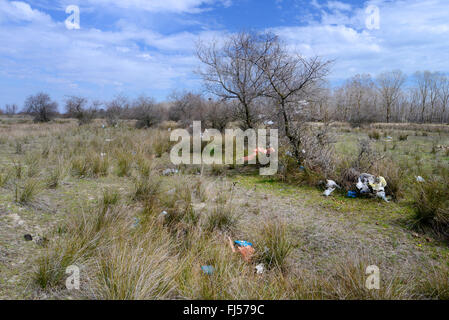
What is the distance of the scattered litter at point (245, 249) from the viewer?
3.01 meters

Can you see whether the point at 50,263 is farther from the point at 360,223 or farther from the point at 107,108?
the point at 107,108

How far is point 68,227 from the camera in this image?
10.2 feet

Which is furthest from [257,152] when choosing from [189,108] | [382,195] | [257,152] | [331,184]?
[189,108]

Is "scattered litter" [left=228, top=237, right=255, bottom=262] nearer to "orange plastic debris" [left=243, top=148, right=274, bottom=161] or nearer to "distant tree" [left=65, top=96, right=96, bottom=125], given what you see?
"orange plastic debris" [left=243, top=148, right=274, bottom=161]

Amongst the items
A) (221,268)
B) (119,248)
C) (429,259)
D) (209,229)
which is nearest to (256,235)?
(209,229)

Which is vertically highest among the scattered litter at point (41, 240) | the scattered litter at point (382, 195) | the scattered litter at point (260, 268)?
the scattered litter at point (41, 240)

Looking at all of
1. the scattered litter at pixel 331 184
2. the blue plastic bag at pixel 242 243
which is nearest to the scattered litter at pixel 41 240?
the blue plastic bag at pixel 242 243

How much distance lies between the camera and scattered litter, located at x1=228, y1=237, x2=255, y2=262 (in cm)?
301

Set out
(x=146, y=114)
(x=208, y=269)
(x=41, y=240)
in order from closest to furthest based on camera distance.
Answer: (x=208, y=269) → (x=41, y=240) → (x=146, y=114)

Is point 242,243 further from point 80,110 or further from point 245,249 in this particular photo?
point 80,110

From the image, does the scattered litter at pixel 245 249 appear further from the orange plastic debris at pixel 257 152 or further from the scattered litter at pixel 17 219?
the orange plastic debris at pixel 257 152

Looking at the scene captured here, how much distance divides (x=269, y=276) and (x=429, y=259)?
202cm

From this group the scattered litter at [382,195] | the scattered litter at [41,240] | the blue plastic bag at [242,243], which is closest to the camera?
the scattered litter at [41,240]

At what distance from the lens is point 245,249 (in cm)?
314
